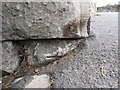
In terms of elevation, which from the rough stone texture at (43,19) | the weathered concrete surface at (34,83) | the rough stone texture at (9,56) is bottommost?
the weathered concrete surface at (34,83)

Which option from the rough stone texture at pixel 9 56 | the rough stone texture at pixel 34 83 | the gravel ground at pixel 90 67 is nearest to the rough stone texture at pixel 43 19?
the rough stone texture at pixel 9 56

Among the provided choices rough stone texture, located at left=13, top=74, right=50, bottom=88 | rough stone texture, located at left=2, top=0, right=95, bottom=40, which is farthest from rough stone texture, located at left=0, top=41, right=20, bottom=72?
rough stone texture, located at left=13, top=74, right=50, bottom=88

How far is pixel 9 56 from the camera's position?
0.97m

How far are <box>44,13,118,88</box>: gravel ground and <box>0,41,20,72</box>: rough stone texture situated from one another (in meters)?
0.33

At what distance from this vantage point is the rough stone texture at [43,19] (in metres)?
0.85

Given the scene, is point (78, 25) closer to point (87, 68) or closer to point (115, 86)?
point (87, 68)

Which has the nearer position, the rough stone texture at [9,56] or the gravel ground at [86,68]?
the gravel ground at [86,68]

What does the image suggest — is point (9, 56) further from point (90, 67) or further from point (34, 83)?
point (90, 67)

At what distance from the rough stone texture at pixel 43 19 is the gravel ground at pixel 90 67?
0.20 metres

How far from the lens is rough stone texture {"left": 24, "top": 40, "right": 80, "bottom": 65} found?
991 millimetres

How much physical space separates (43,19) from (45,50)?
27 cm

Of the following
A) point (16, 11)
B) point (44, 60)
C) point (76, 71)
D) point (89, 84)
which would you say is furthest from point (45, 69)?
point (16, 11)

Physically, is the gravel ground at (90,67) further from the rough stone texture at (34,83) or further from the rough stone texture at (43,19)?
the rough stone texture at (43,19)

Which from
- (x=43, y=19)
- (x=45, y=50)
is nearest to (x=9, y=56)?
(x=45, y=50)
